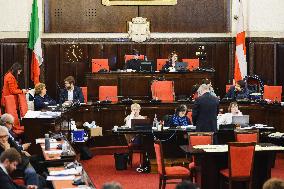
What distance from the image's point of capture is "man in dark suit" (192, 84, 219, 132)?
36.4ft

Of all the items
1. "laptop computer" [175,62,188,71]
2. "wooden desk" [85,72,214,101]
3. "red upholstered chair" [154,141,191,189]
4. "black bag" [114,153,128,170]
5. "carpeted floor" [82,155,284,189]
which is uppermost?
"laptop computer" [175,62,188,71]

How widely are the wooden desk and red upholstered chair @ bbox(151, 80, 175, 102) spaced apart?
42 cm

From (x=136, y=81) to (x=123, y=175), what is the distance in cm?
441

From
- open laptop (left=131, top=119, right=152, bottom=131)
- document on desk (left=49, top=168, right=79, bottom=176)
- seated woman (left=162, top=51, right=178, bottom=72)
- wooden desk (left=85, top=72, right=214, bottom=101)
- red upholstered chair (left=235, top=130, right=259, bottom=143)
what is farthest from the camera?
seated woman (left=162, top=51, right=178, bottom=72)

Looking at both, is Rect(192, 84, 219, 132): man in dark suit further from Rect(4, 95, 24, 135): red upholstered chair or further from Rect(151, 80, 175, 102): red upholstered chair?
Rect(151, 80, 175, 102): red upholstered chair

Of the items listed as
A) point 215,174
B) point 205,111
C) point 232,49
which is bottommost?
point 215,174

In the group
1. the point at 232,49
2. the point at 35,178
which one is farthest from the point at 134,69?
the point at 35,178

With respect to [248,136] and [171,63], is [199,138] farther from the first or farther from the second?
[171,63]

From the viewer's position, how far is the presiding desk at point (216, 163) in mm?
9570

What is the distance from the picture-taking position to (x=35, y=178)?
25.6ft

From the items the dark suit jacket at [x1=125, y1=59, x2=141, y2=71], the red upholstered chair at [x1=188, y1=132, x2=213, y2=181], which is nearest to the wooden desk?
the dark suit jacket at [x1=125, y1=59, x2=141, y2=71]

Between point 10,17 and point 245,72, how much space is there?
627cm

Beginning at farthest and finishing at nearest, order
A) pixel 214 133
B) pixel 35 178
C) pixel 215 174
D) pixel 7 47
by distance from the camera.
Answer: pixel 7 47 < pixel 214 133 < pixel 215 174 < pixel 35 178

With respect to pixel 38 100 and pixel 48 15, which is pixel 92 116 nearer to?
pixel 38 100
